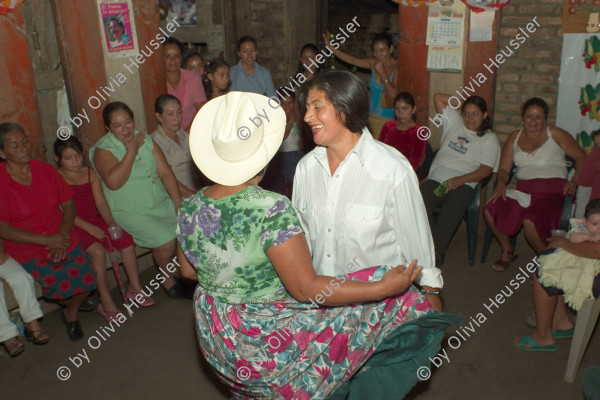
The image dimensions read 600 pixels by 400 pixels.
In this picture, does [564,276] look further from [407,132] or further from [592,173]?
[407,132]

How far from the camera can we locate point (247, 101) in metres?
→ 1.97

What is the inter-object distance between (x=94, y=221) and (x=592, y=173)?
152 inches

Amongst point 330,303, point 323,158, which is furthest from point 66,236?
point 330,303

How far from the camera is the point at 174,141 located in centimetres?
467

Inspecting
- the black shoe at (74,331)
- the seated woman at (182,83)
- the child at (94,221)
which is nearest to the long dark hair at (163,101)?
the seated woman at (182,83)

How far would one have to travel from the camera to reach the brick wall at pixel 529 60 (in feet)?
15.3

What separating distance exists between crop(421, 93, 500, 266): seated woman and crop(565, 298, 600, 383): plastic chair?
151 cm

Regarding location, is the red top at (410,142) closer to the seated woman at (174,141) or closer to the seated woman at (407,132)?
the seated woman at (407,132)

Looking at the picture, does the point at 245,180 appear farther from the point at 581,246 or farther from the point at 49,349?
the point at 49,349

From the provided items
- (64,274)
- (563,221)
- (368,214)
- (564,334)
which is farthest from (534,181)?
(64,274)

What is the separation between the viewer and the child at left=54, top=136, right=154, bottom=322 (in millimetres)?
4055

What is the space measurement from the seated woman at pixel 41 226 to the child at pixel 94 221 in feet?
0.49

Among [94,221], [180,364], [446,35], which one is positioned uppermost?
[446,35]

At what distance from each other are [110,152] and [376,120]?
2.86m
